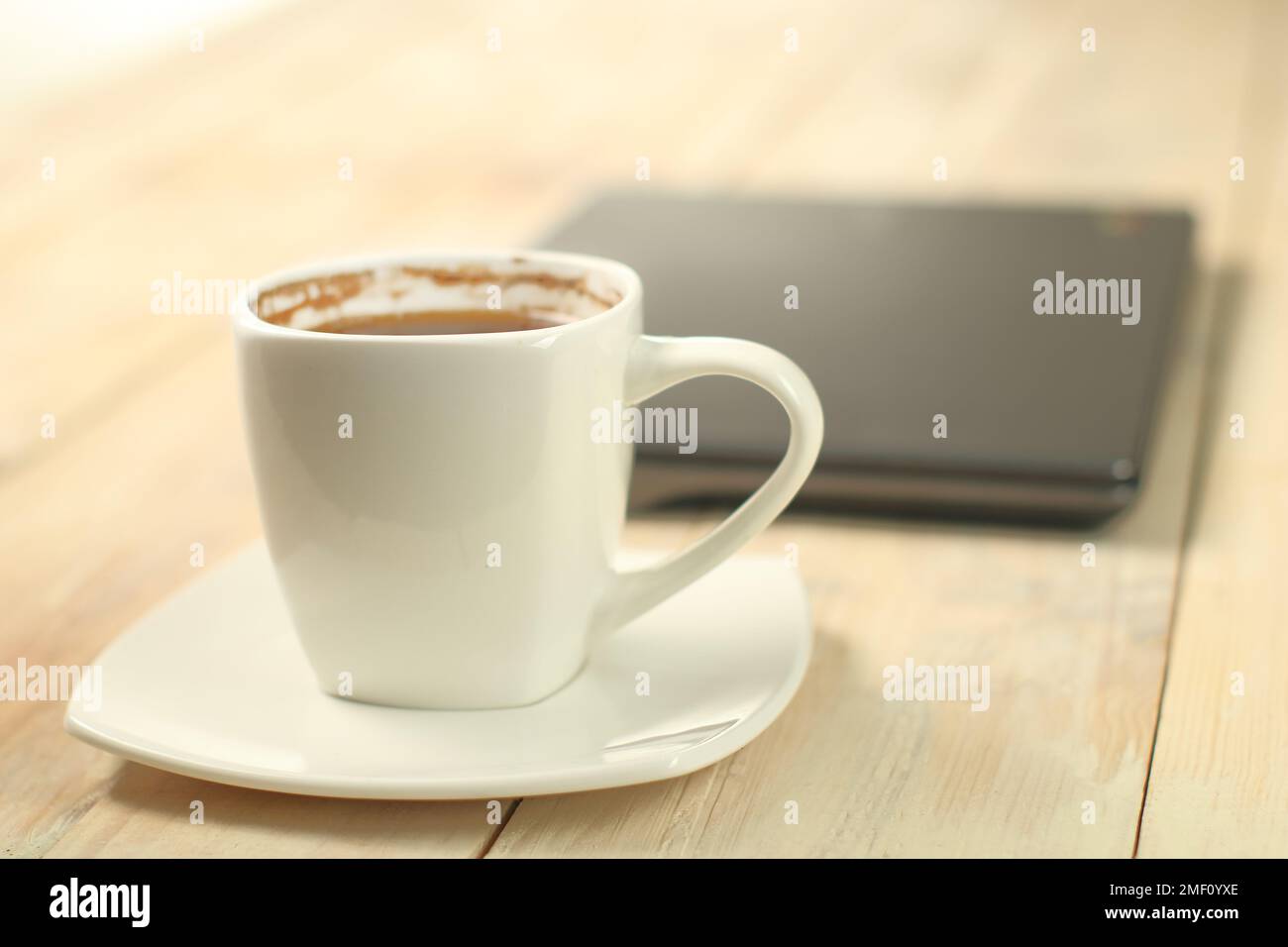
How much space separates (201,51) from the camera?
1743 millimetres

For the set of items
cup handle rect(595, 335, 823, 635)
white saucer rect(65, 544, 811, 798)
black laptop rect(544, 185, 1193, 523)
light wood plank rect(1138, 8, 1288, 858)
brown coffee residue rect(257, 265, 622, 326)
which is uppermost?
brown coffee residue rect(257, 265, 622, 326)

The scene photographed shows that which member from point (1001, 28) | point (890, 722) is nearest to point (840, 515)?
point (890, 722)

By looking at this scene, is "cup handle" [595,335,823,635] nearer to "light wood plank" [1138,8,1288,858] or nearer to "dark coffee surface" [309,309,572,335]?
"dark coffee surface" [309,309,572,335]

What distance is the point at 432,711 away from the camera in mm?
535

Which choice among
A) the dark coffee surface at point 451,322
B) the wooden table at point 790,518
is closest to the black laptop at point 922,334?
the wooden table at point 790,518

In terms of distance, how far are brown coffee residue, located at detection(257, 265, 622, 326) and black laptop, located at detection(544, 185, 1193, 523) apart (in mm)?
173

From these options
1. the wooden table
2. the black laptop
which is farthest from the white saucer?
the black laptop

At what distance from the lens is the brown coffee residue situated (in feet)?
1.79

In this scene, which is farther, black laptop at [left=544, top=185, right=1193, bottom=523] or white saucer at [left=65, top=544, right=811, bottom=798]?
black laptop at [left=544, top=185, right=1193, bottom=523]

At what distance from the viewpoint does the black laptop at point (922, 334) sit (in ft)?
2.31

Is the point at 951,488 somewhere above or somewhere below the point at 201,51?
below

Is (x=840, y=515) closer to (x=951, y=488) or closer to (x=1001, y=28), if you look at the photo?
(x=951, y=488)

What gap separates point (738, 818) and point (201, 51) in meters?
1.51

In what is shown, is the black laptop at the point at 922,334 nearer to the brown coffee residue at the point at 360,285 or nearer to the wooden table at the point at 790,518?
the wooden table at the point at 790,518
